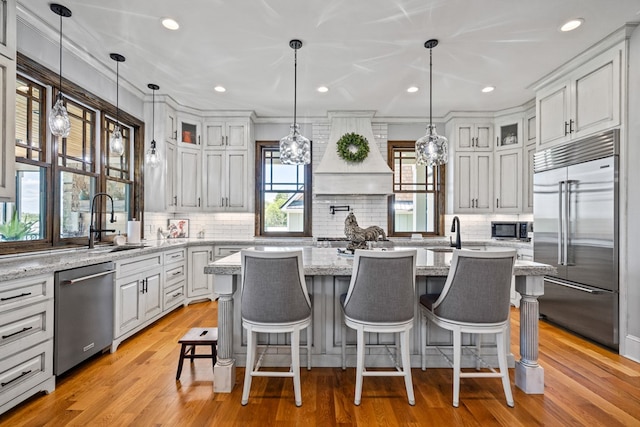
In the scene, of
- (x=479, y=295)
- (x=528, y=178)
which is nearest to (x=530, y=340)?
(x=479, y=295)

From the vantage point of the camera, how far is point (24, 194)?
2754mm

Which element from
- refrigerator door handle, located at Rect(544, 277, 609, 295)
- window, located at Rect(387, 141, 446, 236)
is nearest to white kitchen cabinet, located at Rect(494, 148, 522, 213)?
window, located at Rect(387, 141, 446, 236)

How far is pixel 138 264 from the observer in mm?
3289

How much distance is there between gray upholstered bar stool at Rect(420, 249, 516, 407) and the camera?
1979 millimetres

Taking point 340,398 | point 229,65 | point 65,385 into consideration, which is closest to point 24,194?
point 65,385

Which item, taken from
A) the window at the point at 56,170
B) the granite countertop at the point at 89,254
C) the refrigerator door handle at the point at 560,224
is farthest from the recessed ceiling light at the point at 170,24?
the refrigerator door handle at the point at 560,224

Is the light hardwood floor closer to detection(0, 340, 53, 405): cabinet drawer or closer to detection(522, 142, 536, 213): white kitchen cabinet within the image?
detection(0, 340, 53, 405): cabinet drawer

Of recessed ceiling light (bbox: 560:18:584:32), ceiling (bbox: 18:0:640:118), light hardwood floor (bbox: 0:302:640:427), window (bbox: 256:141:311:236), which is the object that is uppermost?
recessed ceiling light (bbox: 560:18:584:32)

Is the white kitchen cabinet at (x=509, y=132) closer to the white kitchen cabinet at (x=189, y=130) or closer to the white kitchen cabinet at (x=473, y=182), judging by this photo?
the white kitchen cabinet at (x=473, y=182)

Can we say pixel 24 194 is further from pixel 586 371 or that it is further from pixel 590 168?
pixel 590 168

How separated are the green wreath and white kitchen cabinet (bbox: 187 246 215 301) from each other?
250cm

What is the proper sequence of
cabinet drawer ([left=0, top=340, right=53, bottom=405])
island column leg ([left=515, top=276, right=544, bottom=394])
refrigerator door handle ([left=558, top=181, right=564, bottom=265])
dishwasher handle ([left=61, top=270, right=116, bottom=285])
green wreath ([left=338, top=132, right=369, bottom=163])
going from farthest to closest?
green wreath ([left=338, top=132, right=369, bottom=163])
refrigerator door handle ([left=558, top=181, right=564, bottom=265])
dishwasher handle ([left=61, top=270, right=116, bottom=285])
island column leg ([left=515, top=276, right=544, bottom=394])
cabinet drawer ([left=0, top=340, right=53, bottom=405])

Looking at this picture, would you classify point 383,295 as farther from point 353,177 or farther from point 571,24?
point 353,177

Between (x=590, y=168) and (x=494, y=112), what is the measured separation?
2.23m
